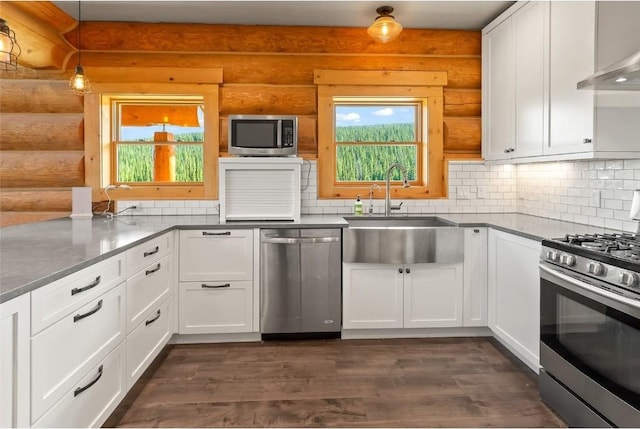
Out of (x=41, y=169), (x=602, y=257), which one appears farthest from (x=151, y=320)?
(x=602, y=257)

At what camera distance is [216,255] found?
3176 millimetres

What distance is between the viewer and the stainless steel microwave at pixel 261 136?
335cm

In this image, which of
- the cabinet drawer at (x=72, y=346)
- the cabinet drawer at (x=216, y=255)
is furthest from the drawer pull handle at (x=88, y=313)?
the cabinet drawer at (x=216, y=255)

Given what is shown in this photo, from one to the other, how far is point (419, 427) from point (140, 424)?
4.53 feet

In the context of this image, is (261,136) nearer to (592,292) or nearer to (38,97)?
(38,97)

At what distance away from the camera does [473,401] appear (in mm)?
2357

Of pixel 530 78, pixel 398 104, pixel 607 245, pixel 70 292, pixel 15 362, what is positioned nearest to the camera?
pixel 15 362

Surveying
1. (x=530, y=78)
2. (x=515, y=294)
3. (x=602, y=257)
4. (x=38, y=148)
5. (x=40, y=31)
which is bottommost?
(x=515, y=294)

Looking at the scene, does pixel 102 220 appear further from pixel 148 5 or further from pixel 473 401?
pixel 473 401

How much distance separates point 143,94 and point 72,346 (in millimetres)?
2688

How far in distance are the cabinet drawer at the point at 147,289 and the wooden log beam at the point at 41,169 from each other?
4.80 ft

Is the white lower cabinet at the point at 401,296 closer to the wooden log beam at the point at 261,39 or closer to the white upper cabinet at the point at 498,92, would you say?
the white upper cabinet at the point at 498,92

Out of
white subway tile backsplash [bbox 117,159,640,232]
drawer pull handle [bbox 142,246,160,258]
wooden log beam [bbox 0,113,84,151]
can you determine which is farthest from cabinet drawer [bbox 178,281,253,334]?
wooden log beam [bbox 0,113,84,151]

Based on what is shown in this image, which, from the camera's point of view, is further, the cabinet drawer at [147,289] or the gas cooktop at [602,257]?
the cabinet drawer at [147,289]
